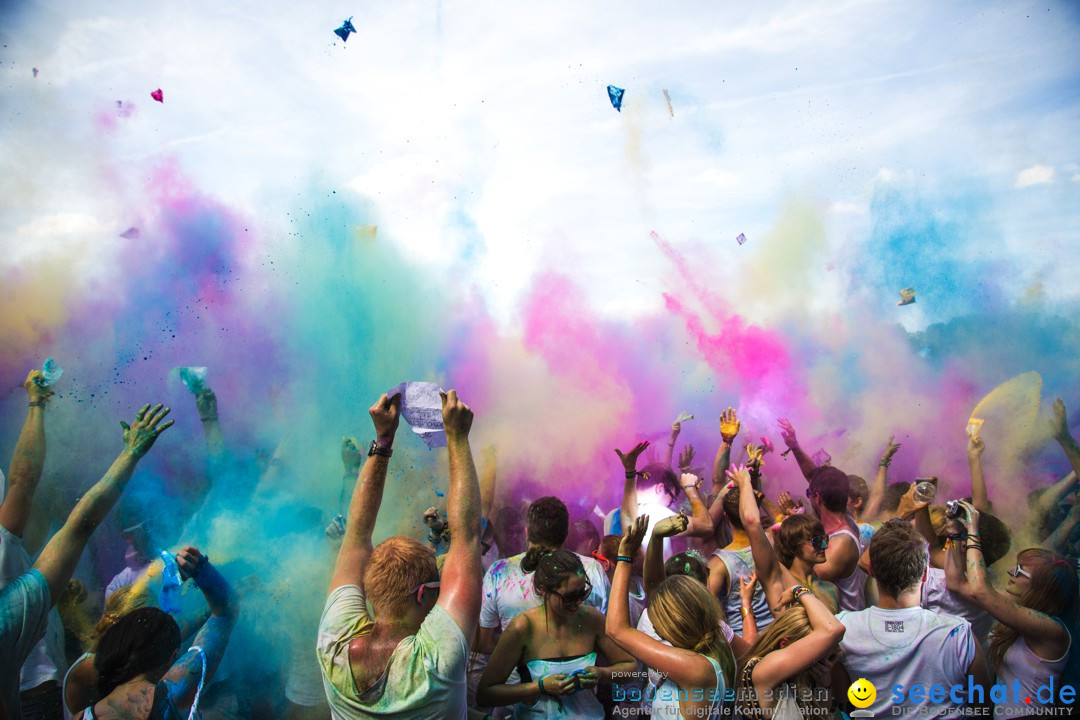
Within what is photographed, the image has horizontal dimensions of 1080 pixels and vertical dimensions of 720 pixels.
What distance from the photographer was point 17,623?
10.3 feet

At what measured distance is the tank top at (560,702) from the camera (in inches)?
129

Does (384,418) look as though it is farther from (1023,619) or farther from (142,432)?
(1023,619)

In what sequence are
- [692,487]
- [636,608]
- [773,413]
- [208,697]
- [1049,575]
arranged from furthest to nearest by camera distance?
[773,413], [692,487], [208,697], [636,608], [1049,575]

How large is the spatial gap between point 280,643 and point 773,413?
5422 mm

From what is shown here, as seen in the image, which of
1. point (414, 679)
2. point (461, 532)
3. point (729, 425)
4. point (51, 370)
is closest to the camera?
point (414, 679)

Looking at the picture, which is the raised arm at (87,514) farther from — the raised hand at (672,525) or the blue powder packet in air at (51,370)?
the raised hand at (672,525)

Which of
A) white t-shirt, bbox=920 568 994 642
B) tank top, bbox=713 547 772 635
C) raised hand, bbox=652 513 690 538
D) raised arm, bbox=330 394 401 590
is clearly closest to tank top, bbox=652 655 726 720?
raised hand, bbox=652 513 690 538

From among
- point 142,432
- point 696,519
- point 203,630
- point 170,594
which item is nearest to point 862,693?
point 696,519

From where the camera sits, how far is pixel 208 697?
4.70 meters

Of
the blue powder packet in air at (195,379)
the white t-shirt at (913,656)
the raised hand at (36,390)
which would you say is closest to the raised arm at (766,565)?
the white t-shirt at (913,656)

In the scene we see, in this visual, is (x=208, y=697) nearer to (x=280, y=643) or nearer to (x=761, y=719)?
(x=280, y=643)

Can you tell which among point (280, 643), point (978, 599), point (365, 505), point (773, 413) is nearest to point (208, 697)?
point (280, 643)

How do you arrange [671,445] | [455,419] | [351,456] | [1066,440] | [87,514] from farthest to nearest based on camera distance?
[671,445], [1066,440], [351,456], [87,514], [455,419]

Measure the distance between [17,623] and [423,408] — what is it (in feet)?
6.48
